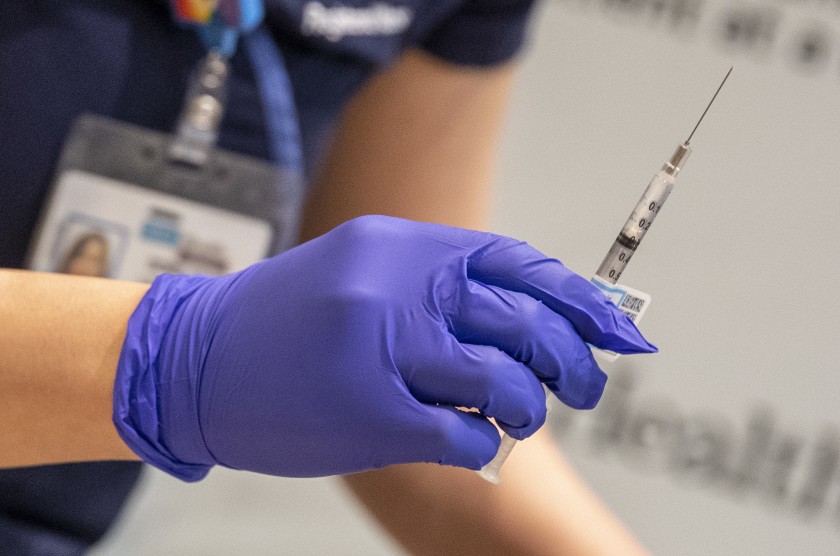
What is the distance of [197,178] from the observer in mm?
731

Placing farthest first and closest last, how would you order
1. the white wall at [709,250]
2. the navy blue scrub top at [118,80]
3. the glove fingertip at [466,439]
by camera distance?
the white wall at [709,250], the navy blue scrub top at [118,80], the glove fingertip at [466,439]

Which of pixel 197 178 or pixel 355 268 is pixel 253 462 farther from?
pixel 197 178

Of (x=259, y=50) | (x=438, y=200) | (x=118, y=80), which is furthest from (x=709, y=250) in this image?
(x=118, y=80)

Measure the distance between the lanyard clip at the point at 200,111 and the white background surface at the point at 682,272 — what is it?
1.58 feet

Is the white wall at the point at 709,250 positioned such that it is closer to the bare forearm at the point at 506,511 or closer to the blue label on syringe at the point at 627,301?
the bare forearm at the point at 506,511

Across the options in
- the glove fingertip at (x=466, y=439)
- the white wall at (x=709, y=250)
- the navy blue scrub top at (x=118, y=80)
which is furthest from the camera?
the white wall at (x=709, y=250)

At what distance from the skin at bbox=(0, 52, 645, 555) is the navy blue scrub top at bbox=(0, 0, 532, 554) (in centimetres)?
7

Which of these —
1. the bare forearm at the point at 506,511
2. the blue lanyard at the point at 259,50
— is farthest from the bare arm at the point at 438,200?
the blue lanyard at the point at 259,50

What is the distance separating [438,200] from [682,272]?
1.44 ft

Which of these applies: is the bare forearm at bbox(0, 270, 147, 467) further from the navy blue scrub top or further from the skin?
the navy blue scrub top

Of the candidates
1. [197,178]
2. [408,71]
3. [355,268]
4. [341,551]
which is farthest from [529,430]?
[341,551]

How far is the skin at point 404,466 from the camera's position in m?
0.51

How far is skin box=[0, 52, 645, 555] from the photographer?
0.51 m

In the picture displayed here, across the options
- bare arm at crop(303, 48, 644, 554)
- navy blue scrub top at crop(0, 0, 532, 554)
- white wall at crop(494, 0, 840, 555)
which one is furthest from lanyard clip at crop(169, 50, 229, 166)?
white wall at crop(494, 0, 840, 555)
